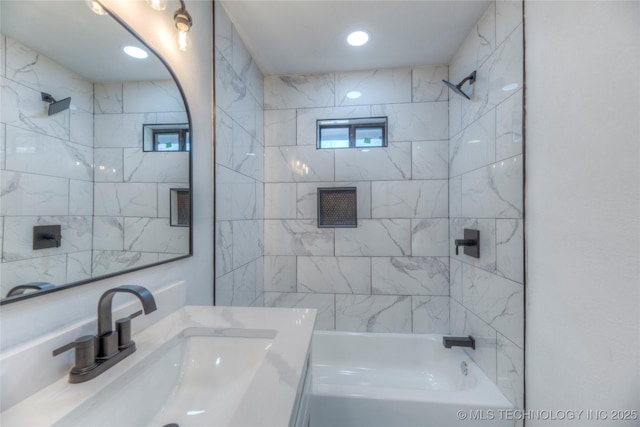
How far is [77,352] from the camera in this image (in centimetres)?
61

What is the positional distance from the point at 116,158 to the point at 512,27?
1880mm

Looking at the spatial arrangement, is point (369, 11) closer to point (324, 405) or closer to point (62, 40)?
point (62, 40)

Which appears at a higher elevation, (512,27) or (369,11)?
(369,11)

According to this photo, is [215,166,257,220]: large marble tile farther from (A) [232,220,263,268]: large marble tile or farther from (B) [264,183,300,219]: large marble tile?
(B) [264,183,300,219]: large marble tile

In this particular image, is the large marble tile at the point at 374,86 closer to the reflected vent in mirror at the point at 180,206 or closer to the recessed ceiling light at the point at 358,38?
the recessed ceiling light at the point at 358,38

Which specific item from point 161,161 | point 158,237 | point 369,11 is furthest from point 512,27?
point 158,237

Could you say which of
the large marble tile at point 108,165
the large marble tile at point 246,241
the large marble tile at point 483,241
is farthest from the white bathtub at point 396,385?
the large marble tile at point 108,165

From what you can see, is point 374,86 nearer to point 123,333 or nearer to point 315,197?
point 315,197

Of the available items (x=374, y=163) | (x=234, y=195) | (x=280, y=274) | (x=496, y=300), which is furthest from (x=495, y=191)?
(x=280, y=274)

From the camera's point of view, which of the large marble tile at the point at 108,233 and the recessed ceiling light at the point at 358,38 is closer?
the large marble tile at the point at 108,233

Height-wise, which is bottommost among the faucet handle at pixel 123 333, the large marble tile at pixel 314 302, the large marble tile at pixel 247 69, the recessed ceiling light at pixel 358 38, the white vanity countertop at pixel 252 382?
the large marble tile at pixel 314 302

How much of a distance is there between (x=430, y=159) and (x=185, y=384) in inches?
81.8

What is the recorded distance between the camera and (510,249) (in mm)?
Answer: 1332

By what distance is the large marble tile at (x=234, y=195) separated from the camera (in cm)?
146
